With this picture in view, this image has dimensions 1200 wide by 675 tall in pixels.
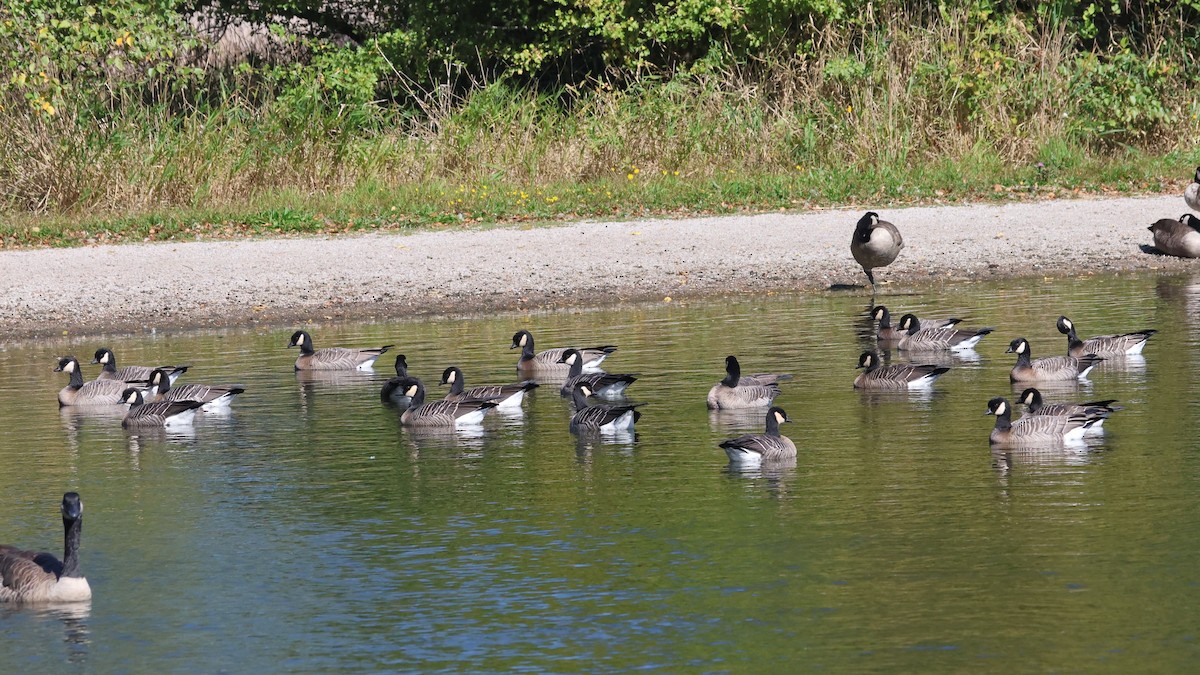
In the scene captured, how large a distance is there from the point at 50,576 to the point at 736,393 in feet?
21.9

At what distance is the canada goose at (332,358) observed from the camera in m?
17.6

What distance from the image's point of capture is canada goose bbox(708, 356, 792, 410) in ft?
47.5

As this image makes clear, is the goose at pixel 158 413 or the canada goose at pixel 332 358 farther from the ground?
the canada goose at pixel 332 358

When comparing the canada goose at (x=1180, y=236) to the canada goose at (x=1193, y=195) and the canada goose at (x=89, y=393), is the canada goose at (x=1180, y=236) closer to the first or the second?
the canada goose at (x=1193, y=195)

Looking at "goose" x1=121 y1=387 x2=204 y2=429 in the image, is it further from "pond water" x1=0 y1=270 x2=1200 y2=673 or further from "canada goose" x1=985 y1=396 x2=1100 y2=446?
"canada goose" x1=985 y1=396 x2=1100 y2=446

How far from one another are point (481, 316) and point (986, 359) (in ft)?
23.4

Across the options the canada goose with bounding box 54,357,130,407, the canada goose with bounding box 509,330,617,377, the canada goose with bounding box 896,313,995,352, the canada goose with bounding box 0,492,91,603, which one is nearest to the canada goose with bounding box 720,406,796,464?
the canada goose with bounding box 509,330,617,377

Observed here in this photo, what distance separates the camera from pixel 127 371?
17.0 meters

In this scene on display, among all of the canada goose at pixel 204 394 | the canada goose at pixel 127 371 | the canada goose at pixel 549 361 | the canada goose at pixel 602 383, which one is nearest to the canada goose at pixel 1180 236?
the canada goose at pixel 549 361

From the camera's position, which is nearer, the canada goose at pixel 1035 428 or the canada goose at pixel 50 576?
the canada goose at pixel 50 576

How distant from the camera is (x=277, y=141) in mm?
28391

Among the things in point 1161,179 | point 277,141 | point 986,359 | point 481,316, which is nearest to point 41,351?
point 481,316

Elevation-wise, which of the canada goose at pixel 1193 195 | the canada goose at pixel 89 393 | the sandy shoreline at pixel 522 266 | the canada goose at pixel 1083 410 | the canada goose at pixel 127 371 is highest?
the canada goose at pixel 1193 195

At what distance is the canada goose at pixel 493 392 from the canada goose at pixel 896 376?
301cm
